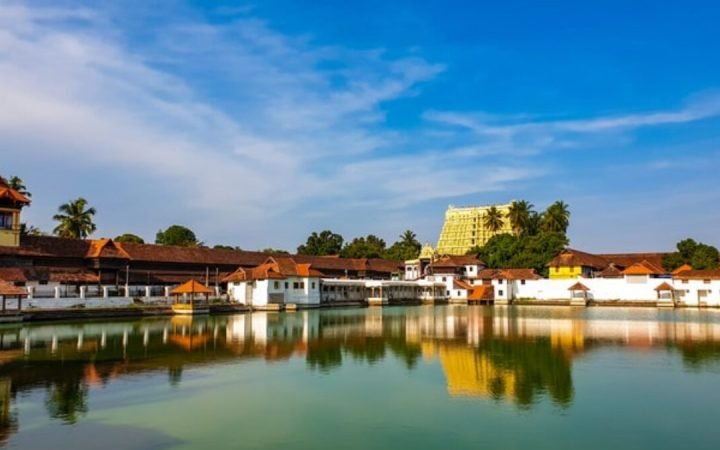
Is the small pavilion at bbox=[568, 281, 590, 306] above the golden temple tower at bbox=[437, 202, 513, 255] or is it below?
below

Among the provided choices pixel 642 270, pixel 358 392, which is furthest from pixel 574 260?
pixel 358 392

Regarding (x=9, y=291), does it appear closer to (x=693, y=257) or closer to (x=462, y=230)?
(x=693, y=257)

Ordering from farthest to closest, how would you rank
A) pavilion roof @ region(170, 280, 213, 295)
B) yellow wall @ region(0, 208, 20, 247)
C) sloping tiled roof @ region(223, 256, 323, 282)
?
1. sloping tiled roof @ region(223, 256, 323, 282)
2. pavilion roof @ region(170, 280, 213, 295)
3. yellow wall @ region(0, 208, 20, 247)

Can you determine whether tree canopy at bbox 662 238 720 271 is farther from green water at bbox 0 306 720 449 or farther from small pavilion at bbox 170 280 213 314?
small pavilion at bbox 170 280 213 314

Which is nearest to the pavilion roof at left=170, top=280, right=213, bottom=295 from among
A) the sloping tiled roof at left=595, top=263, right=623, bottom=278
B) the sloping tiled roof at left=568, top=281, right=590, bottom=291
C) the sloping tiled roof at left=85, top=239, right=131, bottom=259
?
the sloping tiled roof at left=85, top=239, right=131, bottom=259

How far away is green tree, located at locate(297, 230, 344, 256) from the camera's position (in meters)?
82.4

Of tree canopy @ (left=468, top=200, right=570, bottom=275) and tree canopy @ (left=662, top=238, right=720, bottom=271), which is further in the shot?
tree canopy @ (left=468, top=200, right=570, bottom=275)

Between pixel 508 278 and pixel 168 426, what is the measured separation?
56.5 meters

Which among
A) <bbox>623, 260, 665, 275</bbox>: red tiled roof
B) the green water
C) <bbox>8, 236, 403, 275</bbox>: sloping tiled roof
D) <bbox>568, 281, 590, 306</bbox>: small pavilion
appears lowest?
the green water

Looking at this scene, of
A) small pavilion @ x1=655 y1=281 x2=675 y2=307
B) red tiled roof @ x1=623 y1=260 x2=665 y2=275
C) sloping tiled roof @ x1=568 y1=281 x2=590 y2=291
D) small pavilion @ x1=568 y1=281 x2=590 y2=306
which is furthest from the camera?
sloping tiled roof @ x1=568 y1=281 x2=590 y2=291

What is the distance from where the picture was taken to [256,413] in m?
12.4

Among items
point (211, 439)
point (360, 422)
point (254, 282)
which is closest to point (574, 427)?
point (360, 422)

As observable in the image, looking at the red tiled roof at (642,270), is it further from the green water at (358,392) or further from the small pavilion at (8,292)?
the small pavilion at (8,292)

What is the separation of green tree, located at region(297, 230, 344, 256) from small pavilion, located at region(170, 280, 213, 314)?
1418 inches
